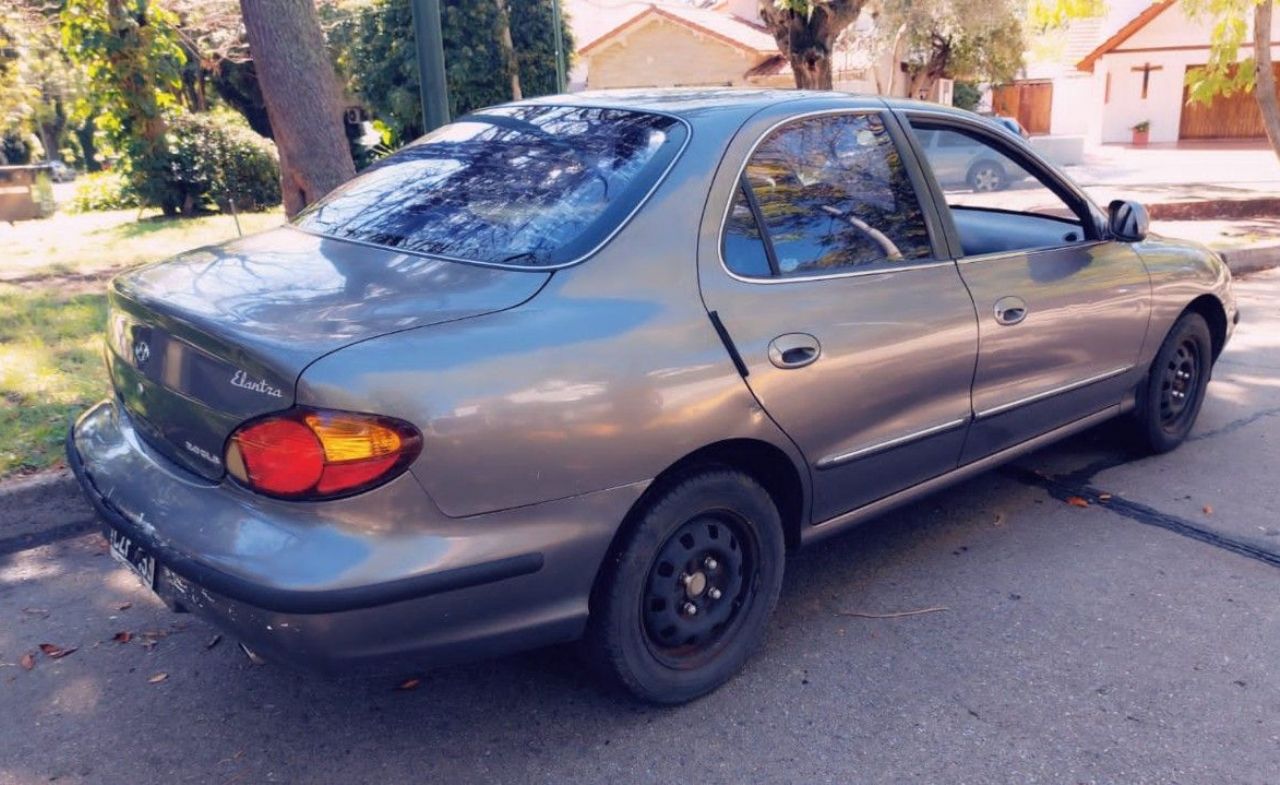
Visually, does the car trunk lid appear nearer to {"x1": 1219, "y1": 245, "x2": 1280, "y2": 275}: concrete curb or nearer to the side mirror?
the side mirror

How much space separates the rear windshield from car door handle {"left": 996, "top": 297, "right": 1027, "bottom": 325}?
1.42m

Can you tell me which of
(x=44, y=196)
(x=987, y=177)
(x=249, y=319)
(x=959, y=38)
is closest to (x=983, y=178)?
(x=987, y=177)

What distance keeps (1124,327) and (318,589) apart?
11.5 ft

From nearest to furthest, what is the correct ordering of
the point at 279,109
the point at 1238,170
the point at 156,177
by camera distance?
the point at 279,109
the point at 156,177
the point at 1238,170

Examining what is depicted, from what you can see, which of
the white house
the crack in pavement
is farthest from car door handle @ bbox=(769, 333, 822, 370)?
the white house

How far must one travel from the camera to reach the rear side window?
313 cm

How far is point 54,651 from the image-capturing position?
3371mm

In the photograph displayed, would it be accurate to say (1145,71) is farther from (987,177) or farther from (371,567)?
(371,567)

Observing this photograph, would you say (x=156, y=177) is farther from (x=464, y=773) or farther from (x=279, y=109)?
(x=464, y=773)

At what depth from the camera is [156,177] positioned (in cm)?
1387

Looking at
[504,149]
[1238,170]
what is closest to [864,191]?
[504,149]

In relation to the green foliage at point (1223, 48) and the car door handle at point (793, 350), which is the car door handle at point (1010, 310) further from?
the green foliage at point (1223, 48)

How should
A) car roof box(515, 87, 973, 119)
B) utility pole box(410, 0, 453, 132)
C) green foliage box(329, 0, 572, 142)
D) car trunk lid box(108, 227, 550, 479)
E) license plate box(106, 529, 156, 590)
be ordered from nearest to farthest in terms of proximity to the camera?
Result: car trunk lid box(108, 227, 550, 479), license plate box(106, 529, 156, 590), car roof box(515, 87, 973, 119), utility pole box(410, 0, 453, 132), green foliage box(329, 0, 572, 142)

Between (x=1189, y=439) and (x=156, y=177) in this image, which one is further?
(x=156, y=177)
